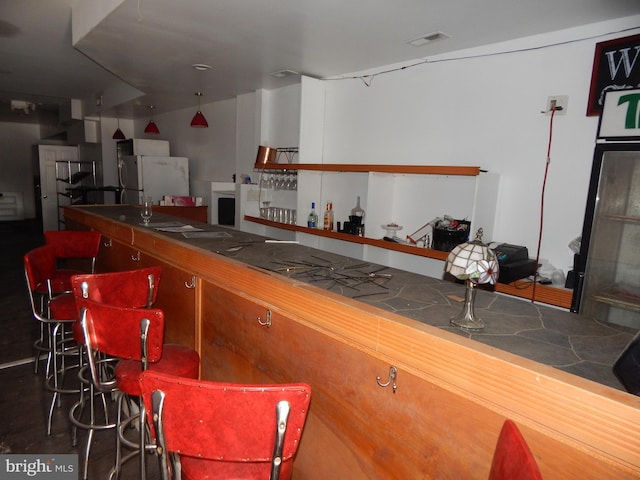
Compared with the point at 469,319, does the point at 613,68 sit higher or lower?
higher

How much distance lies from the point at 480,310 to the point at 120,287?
5.11 ft

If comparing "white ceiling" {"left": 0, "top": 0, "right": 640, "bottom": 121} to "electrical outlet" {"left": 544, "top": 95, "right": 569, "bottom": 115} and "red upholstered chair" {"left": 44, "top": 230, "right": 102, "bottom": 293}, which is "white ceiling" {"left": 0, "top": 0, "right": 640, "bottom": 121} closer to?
"electrical outlet" {"left": 544, "top": 95, "right": 569, "bottom": 115}

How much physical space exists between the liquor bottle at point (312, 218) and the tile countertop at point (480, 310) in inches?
76.0

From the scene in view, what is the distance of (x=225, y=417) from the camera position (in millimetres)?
944

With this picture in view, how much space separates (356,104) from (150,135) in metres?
5.74

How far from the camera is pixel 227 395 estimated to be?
0.93 metres

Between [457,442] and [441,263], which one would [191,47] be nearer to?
[441,263]

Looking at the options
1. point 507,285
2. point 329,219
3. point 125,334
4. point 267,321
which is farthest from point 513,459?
point 329,219

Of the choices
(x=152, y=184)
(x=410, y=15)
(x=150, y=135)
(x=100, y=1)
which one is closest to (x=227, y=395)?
(x=410, y=15)

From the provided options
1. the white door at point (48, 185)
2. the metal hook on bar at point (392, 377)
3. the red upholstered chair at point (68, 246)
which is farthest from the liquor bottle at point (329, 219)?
the white door at point (48, 185)

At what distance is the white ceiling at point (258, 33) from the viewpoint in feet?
8.11

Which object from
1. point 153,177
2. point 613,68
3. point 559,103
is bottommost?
point 153,177

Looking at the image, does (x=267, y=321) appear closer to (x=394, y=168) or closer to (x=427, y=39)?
(x=394, y=168)

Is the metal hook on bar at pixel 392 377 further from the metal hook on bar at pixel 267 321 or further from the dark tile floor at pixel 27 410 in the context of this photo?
the dark tile floor at pixel 27 410
